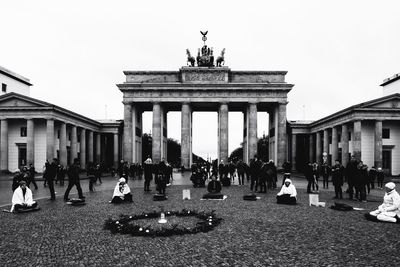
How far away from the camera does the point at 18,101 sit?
44.2 metres

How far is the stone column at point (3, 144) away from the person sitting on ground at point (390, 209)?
44982mm

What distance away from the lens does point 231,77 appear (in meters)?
54.2

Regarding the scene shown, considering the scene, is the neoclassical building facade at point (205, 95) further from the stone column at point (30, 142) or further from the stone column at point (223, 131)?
the stone column at point (30, 142)

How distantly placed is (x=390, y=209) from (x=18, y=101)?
145 ft

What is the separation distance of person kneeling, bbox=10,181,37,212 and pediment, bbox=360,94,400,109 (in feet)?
128

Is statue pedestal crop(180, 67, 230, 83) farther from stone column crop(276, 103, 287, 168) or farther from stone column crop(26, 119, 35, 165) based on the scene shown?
stone column crop(26, 119, 35, 165)

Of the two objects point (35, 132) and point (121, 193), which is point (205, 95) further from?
point (121, 193)

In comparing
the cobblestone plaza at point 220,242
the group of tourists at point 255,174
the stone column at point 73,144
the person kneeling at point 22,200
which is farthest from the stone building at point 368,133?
the person kneeling at point 22,200

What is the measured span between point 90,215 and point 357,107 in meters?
37.7

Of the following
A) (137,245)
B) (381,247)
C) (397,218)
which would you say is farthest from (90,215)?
(397,218)

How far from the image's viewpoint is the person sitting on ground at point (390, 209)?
463 inches

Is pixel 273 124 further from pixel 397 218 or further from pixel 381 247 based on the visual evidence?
pixel 381 247

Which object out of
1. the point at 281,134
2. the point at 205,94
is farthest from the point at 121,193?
the point at 281,134

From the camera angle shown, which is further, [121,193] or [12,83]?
[12,83]
